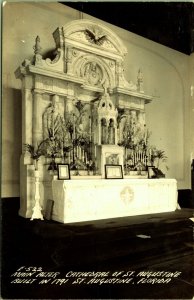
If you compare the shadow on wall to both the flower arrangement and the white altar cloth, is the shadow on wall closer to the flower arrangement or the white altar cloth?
the white altar cloth

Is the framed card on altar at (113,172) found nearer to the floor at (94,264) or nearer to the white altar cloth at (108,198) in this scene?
the white altar cloth at (108,198)

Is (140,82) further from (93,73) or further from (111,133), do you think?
(111,133)

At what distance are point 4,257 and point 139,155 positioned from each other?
399 centimetres

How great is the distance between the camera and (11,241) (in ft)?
13.3

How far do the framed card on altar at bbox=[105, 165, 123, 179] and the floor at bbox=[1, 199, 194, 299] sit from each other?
1503 mm

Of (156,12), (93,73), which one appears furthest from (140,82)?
(156,12)

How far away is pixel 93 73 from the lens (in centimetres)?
672

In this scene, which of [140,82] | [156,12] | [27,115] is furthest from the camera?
[140,82]

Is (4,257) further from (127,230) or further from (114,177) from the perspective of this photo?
(114,177)

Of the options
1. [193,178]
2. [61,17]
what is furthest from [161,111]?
[61,17]

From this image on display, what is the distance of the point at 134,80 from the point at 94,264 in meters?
5.06

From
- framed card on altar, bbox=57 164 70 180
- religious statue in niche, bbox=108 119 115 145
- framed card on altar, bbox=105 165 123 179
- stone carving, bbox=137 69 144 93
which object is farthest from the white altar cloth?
stone carving, bbox=137 69 144 93

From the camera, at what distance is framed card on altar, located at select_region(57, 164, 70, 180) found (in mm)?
5582

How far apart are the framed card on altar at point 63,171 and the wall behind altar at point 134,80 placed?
0.88 m
